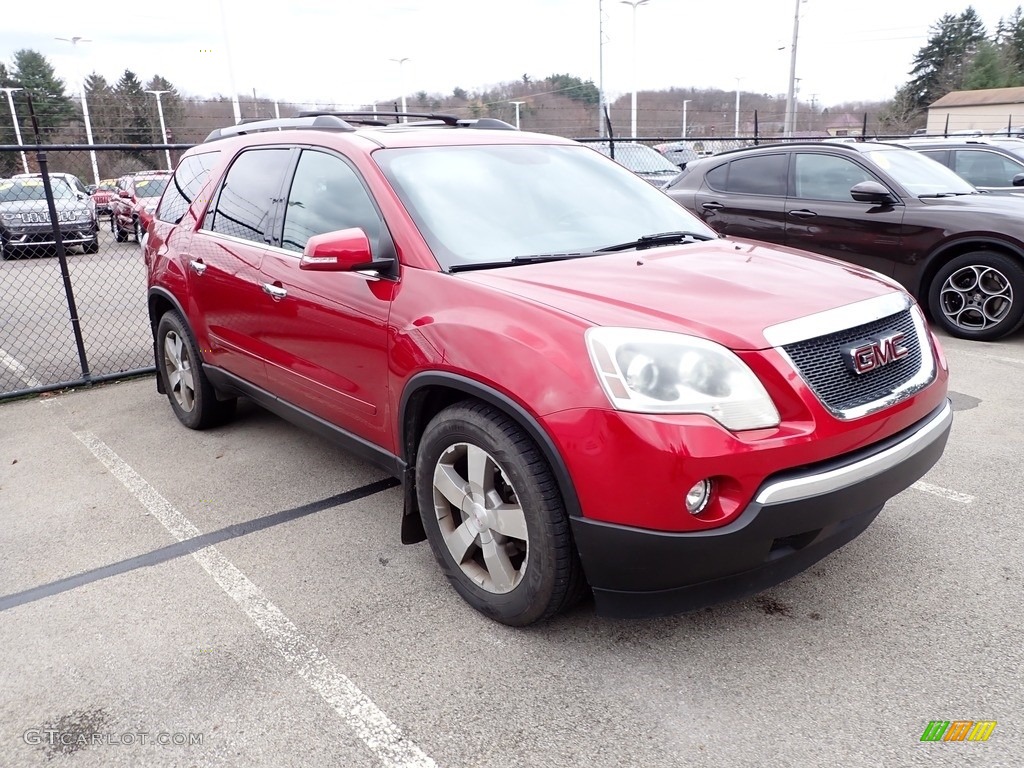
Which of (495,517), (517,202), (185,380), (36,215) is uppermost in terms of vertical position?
(517,202)

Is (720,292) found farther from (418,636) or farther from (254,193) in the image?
(254,193)

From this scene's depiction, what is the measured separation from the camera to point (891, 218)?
7.03m

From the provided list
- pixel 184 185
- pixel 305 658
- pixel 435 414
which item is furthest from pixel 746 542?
pixel 184 185

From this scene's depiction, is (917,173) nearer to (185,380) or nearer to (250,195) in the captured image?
(250,195)

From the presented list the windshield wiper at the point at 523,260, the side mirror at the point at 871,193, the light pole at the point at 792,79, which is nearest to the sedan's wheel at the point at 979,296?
the side mirror at the point at 871,193

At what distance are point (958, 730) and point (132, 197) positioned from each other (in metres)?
16.9

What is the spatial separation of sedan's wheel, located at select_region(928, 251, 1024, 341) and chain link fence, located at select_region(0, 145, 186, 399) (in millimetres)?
6824

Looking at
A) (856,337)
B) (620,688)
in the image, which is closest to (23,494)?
(620,688)

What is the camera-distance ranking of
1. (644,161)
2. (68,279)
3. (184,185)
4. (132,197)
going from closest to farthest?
1. (184,185)
2. (68,279)
3. (132,197)
4. (644,161)

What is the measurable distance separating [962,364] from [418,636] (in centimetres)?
518

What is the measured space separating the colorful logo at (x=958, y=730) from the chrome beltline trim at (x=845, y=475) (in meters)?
0.75

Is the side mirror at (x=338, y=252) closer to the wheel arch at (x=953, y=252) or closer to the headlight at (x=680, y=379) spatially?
the headlight at (x=680, y=379)

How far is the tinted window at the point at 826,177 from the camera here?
7383mm

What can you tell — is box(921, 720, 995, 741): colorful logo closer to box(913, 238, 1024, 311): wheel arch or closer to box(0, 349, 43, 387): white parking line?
box(913, 238, 1024, 311): wheel arch
